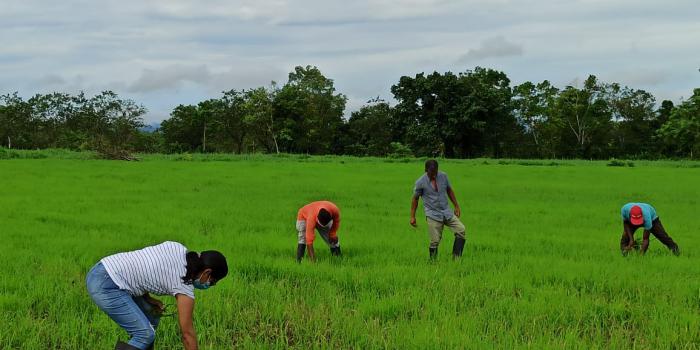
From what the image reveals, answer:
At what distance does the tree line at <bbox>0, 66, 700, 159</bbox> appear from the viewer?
44.4 meters

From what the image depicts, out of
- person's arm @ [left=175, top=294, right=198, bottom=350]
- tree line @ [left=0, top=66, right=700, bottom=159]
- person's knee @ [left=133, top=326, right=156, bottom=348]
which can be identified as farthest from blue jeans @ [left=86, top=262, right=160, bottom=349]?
tree line @ [left=0, top=66, right=700, bottom=159]

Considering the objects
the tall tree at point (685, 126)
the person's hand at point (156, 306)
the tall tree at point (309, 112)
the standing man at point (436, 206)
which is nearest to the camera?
the person's hand at point (156, 306)

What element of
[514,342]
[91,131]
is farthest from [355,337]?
[91,131]

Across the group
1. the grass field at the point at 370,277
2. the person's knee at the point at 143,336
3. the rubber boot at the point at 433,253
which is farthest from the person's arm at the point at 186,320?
the rubber boot at the point at 433,253

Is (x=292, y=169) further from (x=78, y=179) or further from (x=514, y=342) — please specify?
(x=514, y=342)

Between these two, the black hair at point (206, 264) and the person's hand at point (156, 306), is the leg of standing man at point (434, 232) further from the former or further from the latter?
the black hair at point (206, 264)

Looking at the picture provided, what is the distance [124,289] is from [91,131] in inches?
2046

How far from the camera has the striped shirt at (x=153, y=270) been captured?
3342 mm

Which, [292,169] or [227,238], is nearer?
[227,238]

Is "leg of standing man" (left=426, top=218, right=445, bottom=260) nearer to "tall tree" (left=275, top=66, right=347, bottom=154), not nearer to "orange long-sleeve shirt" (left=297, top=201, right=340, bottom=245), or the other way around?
"orange long-sleeve shirt" (left=297, top=201, right=340, bottom=245)

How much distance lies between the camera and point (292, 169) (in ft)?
84.1

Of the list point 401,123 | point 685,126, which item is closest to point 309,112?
point 401,123

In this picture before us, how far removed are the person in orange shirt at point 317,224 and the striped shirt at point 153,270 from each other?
3.42 meters

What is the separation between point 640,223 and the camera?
7.48 m
